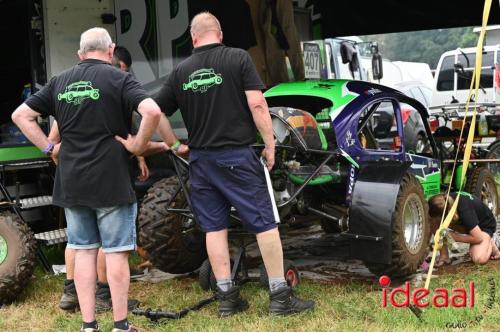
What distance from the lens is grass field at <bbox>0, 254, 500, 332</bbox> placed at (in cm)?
470

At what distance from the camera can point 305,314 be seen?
5.00m

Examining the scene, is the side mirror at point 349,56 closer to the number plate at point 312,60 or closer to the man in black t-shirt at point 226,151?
the number plate at point 312,60

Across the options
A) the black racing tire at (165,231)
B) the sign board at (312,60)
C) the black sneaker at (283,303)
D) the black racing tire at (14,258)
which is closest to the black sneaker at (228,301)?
the black sneaker at (283,303)

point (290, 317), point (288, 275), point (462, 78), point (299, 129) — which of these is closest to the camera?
point (290, 317)

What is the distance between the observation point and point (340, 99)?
20.3ft

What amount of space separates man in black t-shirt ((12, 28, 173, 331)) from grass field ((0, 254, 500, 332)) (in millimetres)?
604

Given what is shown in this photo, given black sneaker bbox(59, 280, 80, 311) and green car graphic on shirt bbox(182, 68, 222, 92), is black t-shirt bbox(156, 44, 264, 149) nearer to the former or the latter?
green car graphic on shirt bbox(182, 68, 222, 92)

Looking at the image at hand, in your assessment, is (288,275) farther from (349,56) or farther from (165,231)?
(349,56)

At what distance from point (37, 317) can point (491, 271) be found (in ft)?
12.1

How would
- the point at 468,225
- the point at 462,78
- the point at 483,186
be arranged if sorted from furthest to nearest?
the point at 462,78
the point at 483,186
the point at 468,225

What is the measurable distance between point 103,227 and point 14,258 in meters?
1.72

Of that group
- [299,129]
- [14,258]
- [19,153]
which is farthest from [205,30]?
[19,153]

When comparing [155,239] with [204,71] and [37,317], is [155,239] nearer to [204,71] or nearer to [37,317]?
[37,317]

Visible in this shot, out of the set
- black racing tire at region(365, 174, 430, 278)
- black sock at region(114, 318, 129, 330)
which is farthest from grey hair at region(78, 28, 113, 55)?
black racing tire at region(365, 174, 430, 278)
